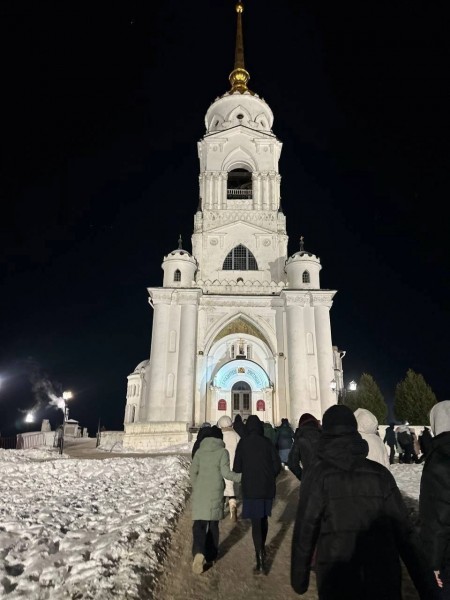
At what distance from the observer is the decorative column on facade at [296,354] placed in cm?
2528

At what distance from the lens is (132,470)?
10.7m

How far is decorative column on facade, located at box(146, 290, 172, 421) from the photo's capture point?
A: 82.7 ft

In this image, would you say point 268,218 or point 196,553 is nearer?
point 196,553

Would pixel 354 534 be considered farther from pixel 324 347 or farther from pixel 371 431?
pixel 324 347

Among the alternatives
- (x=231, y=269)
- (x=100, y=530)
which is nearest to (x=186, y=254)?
(x=231, y=269)

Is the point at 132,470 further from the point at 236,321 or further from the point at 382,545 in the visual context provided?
the point at 236,321

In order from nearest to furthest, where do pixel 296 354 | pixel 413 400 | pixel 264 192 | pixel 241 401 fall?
pixel 413 400, pixel 296 354, pixel 241 401, pixel 264 192

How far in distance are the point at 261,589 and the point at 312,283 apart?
84.4 feet

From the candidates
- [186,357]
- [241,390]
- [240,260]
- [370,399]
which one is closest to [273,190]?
[240,260]

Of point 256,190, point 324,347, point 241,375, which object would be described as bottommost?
point 241,375

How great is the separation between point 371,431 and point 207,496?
2.33m

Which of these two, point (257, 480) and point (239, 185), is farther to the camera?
point (239, 185)

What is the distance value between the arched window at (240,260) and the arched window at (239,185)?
594 centimetres

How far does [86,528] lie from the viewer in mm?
5512
